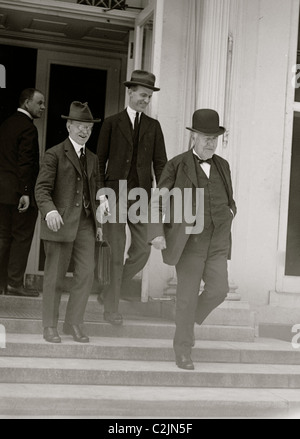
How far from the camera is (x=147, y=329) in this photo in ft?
24.3

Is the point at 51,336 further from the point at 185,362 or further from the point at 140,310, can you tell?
the point at 140,310

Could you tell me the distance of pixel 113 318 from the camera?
7305 millimetres

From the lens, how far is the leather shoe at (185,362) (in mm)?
6605

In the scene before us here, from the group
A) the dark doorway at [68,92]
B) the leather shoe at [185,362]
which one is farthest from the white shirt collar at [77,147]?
the dark doorway at [68,92]

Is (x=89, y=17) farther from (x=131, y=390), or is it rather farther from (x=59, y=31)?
(x=131, y=390)

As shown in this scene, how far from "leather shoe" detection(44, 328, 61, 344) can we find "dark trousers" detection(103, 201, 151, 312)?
709 mm

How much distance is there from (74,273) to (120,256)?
0.60 m

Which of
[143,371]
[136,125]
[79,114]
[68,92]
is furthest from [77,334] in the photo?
[68,92]

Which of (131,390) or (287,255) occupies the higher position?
(287,255)

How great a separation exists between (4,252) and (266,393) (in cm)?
287

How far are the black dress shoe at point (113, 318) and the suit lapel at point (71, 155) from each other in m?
1.31

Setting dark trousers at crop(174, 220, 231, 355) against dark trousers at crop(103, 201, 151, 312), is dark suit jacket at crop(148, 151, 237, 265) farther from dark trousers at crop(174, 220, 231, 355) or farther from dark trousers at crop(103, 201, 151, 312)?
dark trousers at crop(103, 201, 151, 312)

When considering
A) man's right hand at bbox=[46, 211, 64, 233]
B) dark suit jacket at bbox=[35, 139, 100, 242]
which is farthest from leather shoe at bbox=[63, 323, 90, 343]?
man's right hand at bbox=[46, 211, 64, 233]
